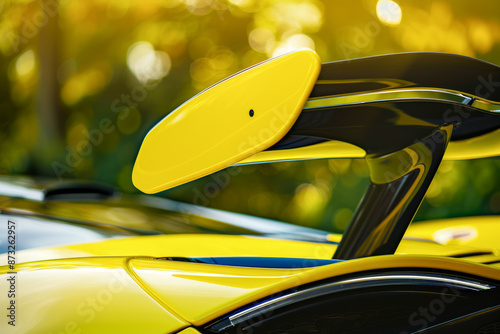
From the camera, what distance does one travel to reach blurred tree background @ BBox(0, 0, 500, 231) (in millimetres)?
5316

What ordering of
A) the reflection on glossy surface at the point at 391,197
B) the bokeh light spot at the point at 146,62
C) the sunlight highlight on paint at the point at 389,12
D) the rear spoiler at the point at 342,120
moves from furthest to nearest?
the bokeh light spot at the point at 146,62 < the sunlight highlight on paint at the point at 389,12 < the reflection on glossy surface at the point at 391,197 < the rear spoiler at the point at 342,120

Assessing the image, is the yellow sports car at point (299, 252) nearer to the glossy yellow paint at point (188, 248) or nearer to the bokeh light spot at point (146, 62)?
the glossy yellow paint at point (188, 248)

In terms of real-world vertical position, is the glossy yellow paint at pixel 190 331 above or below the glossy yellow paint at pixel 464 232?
below

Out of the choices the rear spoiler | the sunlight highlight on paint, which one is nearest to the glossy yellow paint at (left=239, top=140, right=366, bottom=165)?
the rear spoiler

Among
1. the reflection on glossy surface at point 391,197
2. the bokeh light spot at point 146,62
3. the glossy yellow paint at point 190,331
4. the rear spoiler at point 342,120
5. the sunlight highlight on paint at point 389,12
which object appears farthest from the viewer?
the bokeh light spot at point 146,62

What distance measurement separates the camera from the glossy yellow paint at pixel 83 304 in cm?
61

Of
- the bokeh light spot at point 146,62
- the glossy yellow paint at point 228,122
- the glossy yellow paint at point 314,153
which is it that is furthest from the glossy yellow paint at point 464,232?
the bokeh light spot at point 146,62

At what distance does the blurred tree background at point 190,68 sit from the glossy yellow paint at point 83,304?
16.4ft

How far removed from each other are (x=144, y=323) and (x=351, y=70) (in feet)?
1.63

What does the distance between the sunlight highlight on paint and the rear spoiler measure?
4.73 metres

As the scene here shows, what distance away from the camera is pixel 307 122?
0.77 meters

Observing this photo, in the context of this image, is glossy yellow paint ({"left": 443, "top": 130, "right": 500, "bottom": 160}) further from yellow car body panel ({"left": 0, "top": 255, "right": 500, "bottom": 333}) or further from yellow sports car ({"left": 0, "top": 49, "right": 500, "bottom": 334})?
yellow car body panel ({"left": 0, "top": 255, "right": 500, "bottom": 333})

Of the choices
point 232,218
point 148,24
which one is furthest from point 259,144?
point 148,24

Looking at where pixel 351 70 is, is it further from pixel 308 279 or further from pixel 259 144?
pixel 308 279
